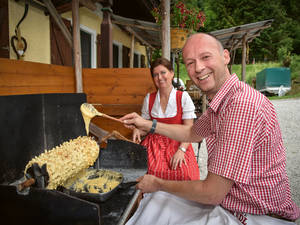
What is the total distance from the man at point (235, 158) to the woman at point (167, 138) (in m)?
0.90

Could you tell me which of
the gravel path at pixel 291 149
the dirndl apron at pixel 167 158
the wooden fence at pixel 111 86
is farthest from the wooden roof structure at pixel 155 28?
the gravel path at pixel 291 149

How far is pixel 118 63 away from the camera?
9172 mm

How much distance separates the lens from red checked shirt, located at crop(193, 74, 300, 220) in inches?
47.4

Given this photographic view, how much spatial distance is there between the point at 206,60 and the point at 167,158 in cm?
138

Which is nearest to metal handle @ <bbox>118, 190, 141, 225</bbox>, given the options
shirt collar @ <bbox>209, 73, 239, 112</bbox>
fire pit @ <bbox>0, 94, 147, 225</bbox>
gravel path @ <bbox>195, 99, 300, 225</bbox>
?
fire pit @ <bbox>0, 94, 147, 225</bbox>

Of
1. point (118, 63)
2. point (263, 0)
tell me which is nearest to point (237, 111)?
point (118, 63)

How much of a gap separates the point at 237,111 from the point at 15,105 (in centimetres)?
145

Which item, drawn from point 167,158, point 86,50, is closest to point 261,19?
point 86,50

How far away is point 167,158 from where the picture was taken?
261 cm

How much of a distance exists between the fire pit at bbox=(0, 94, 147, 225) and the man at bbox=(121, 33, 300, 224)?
31 cm

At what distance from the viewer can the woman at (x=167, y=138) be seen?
2.51 m

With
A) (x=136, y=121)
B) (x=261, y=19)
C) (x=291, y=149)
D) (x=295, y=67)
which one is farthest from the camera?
(x=261, y=19)

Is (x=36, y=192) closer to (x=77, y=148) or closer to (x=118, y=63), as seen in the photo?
(x=77, y=148)

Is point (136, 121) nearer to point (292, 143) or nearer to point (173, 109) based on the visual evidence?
point (173, 109)
